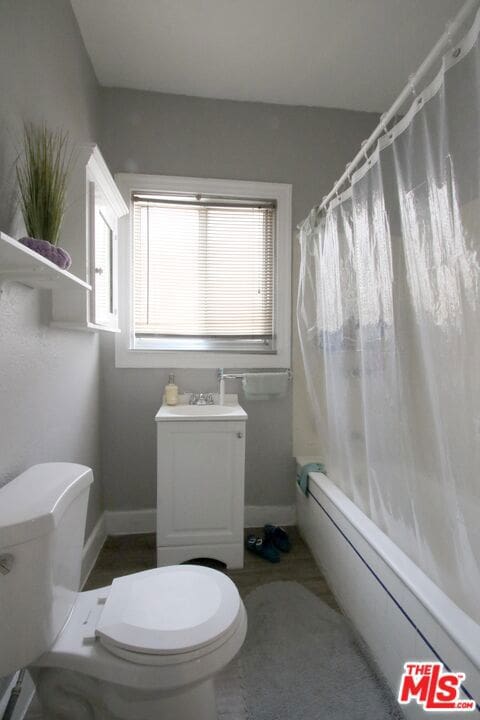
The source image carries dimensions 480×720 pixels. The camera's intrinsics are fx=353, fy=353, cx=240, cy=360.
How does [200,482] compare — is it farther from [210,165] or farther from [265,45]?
[265,45]

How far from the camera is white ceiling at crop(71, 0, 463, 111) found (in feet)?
5.28

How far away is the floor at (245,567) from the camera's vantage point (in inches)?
67.5

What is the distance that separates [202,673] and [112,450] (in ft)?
4.95

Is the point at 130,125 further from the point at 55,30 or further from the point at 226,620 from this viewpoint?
the point at 226,620

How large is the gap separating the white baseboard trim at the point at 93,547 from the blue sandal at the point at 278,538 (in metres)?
0.96

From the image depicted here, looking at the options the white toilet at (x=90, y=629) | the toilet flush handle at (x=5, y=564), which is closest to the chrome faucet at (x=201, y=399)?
the white toilet at (x=90, y=629)

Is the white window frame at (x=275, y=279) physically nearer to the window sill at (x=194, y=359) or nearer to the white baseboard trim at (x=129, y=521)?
the window sill at (x=194, y=359)

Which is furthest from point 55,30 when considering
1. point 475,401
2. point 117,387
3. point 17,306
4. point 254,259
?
point 475,401

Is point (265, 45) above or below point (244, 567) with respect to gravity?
above

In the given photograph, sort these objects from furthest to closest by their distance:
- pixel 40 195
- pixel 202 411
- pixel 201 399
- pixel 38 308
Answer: pixel 201 399
pixel 202 411
pixel 38 308
pixel 40 195

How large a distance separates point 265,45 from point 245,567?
2686mm

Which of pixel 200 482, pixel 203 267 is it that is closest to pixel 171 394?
pixel 200 482

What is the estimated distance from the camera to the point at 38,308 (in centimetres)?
127

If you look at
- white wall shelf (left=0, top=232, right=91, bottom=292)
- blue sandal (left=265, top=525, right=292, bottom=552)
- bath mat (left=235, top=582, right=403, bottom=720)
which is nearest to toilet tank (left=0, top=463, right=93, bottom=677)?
white wall shelf (left=0, top=232, right=91, bottom=292)
